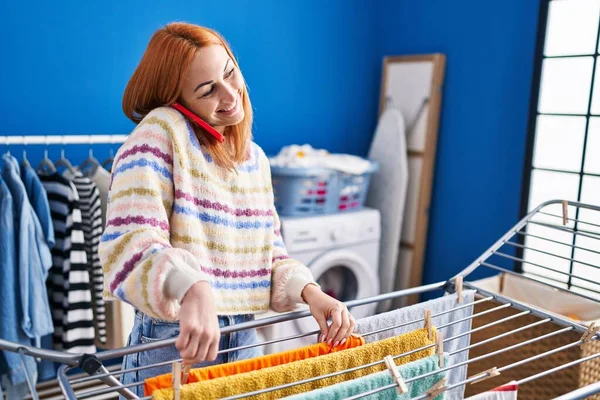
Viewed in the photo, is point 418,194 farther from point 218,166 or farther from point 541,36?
point 218,166

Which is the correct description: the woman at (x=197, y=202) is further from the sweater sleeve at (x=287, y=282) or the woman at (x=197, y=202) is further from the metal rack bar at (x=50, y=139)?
the metal rack bar at (x=50, y=139)

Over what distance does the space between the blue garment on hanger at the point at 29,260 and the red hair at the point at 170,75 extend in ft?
3.72

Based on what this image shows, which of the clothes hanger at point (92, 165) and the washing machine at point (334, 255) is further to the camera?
the washing machine at point (334, 255)

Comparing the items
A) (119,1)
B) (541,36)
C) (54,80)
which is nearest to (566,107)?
(541,36)

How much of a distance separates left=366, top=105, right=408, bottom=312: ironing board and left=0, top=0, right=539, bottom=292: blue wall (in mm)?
207

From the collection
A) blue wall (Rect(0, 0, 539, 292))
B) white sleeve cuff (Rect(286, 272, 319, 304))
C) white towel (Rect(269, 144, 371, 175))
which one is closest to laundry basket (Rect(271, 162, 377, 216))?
white towel (Rect(269, 144, 371, 175))

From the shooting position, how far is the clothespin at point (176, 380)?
77 centimetres

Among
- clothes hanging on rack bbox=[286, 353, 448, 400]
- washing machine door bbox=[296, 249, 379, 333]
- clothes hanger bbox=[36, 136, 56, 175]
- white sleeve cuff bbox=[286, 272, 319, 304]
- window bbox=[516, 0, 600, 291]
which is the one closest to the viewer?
clothes hanging on rack bbox=[286, 353, 448, 400]

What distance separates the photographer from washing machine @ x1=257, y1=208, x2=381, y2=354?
8.85 feet

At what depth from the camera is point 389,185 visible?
10.3 ft

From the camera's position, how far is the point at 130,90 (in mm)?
1037

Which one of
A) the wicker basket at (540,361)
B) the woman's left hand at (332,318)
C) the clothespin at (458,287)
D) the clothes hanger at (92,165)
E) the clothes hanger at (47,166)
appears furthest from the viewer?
the clothes hanger at (92,165)

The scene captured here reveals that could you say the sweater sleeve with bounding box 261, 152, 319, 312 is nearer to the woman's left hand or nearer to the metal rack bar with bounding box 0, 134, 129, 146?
the woman's left hand

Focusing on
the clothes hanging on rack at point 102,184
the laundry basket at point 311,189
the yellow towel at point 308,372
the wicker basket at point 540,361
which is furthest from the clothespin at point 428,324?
the laundry basket at point 311,189
